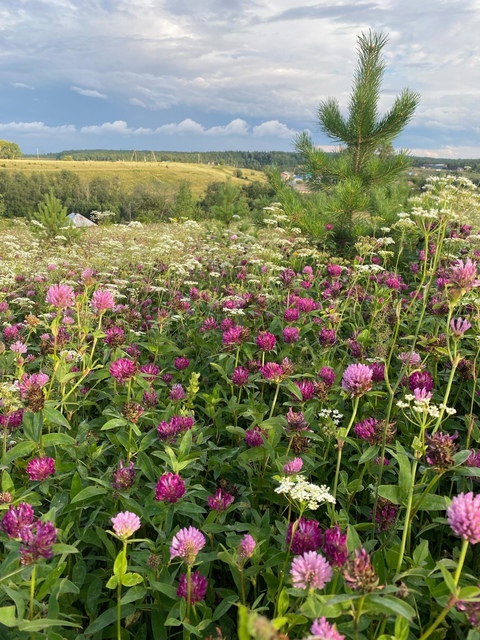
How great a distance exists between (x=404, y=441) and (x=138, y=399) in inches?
54.8

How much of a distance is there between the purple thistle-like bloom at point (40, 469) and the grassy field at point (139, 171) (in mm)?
86670

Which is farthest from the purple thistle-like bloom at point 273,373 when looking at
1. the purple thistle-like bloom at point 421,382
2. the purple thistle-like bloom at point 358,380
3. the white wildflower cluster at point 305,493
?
the white wildflower cluster at point 305,493

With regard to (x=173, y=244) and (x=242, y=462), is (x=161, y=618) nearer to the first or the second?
(x=242, y=462)

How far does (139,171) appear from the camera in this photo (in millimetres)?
99938

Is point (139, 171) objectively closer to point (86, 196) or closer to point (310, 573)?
point (86, 196)

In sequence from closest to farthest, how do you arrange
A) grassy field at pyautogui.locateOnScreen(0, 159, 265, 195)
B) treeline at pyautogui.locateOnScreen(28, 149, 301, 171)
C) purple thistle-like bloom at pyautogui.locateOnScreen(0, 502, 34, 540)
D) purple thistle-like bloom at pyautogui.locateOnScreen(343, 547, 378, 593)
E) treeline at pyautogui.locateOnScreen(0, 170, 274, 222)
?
purple thistle-like bloom at pyautogui.locateOnScreen(343, 547, 378, 593) < purple thistle-like bloom at pyautogui.locateOnScreen(0, 502, 34, 540) < treeline at pyautogui.locateOnScreen(0, 170, 274, 222) < grassy field at pyautogui.locateOnScreen(0, 159, 265, 195) < treeline at pyautogui.locateOnScreen(28, 149, 301, 171)

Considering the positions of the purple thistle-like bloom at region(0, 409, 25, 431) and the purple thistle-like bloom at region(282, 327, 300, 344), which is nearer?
the purple thistle-like bloom at region(0, 409, 25, 431)

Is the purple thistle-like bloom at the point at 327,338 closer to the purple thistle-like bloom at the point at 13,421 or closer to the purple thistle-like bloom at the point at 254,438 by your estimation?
the purple thistle-like bloom at the point at 254,438

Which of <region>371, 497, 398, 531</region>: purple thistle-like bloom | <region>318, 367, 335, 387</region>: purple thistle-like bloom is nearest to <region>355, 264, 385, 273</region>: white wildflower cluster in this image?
<region>318, 367, 335, 387</region>: purple thistle-like bloom

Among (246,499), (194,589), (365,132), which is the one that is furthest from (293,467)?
(365,132)

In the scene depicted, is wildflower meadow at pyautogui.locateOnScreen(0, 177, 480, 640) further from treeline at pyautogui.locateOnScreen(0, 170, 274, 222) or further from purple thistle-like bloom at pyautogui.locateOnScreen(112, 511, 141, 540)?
treeline at pyautogui.locateOnScreen(0, 170, 274, 222)

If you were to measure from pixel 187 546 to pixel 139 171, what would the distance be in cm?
10633

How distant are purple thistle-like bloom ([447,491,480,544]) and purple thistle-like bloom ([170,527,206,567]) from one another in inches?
27.5

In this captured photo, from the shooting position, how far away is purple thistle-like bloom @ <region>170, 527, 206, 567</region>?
1.31 metres
